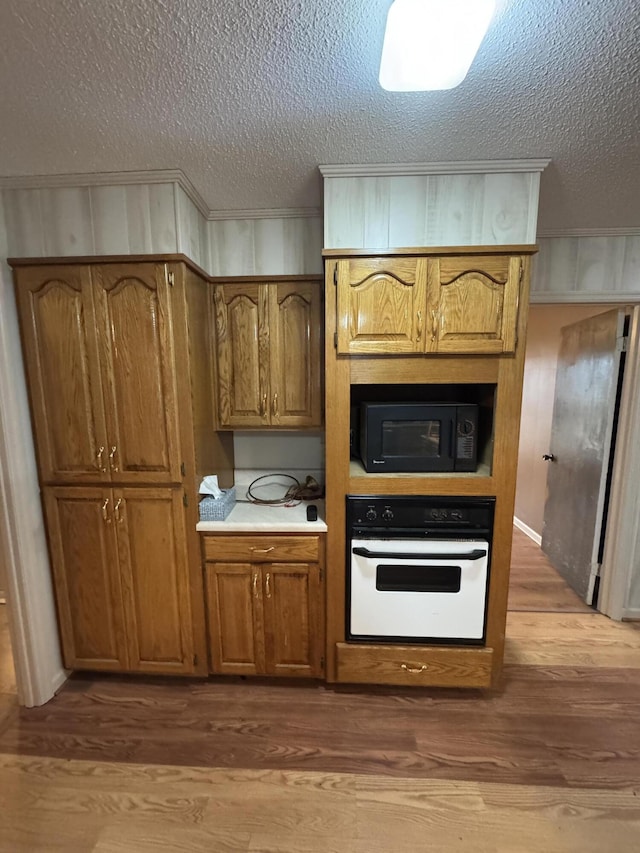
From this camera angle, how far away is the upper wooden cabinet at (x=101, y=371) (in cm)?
164

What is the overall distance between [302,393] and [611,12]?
1636mm

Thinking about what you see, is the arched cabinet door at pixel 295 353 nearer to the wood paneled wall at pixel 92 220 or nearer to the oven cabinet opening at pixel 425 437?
the oven cabinet opening at pixel 425 437

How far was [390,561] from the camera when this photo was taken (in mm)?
1742

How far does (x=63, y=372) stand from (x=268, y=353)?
3.16 feet

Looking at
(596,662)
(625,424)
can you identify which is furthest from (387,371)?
(596,662)

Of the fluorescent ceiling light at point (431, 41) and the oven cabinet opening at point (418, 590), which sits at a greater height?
the fluorescent ceiling light at point (431, 41)

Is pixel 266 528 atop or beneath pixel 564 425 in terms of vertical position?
beneath

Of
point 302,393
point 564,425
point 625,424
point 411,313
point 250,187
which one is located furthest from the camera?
point 564,425

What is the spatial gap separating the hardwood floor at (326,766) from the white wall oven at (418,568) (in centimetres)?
40

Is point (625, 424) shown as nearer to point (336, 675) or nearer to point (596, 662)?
point (596, 662)

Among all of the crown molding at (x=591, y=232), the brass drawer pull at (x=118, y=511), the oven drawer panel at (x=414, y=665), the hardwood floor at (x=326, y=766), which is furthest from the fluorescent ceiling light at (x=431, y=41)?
the hardwood floor at (x=326, y=766)

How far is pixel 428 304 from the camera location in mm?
1586

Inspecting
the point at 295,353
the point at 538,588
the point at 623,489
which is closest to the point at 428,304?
the point at 295,353

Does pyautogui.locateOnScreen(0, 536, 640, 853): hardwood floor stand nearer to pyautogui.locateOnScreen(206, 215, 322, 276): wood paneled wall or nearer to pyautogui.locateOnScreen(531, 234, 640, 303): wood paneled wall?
pyautogui.locateOnScreen(531, 234, 640, 303): wood paneled wall
